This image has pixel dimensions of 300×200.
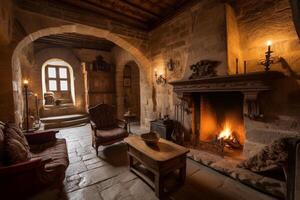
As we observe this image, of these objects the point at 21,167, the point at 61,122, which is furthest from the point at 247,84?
the point at 61,122

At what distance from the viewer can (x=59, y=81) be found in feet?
24.0

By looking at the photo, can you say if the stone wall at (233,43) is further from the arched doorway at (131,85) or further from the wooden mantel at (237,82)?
the arched doorway at (131,85)

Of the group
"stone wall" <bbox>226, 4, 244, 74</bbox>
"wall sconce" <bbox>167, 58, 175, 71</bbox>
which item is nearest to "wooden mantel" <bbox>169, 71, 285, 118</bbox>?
"stone wall" <bbox>226, 4, 244, 74</bbox>

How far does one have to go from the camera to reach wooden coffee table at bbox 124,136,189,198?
5.75 feet

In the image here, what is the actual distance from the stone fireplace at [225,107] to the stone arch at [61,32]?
171cm

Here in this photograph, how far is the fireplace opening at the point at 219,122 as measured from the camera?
2848 millimetres

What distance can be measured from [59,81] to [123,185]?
7.19 m

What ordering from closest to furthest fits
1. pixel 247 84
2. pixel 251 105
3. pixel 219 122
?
pixel 247 84, pixel 251 105, pixel 219 122

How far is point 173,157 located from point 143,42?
373 centimetres

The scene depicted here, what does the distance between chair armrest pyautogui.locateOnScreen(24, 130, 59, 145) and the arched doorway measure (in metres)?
4.74

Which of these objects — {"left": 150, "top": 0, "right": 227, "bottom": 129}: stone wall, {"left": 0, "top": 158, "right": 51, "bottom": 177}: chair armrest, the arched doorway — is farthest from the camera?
the arched doorway

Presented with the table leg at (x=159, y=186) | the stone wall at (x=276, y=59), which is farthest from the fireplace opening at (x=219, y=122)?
the table leg at (x=159, y=186)

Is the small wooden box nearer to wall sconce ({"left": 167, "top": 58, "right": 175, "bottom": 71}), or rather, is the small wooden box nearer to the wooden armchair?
the wooden armchair

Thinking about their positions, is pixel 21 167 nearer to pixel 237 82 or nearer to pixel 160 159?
pixel 160 159
